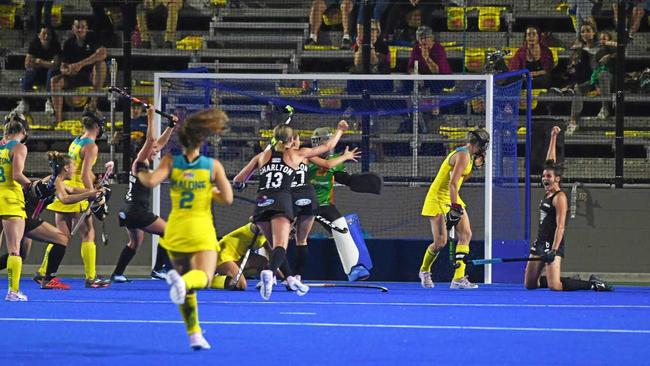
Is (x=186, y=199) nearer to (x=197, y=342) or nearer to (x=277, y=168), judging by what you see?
(x=197, y=342)

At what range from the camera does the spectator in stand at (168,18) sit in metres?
18.9

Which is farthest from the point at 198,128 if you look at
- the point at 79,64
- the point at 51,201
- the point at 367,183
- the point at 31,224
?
the point at 79,64

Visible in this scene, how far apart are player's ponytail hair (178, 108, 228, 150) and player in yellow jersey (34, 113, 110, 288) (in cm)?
493

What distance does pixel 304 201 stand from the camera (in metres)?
12.7

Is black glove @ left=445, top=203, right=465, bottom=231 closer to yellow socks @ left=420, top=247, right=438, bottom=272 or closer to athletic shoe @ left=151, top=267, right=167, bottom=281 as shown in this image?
yellow socks @ left=420, top=247, right=438, bottom=272

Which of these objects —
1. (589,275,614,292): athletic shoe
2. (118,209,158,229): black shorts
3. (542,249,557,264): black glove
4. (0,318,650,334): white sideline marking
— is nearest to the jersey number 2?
(0,318,650,334): white sideline marking

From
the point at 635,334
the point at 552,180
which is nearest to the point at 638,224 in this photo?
the point at 552,180

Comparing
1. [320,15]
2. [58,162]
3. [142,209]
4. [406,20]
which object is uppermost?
[320,15]

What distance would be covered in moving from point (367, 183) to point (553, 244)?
229 cm

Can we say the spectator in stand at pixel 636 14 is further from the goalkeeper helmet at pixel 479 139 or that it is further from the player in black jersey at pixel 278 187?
the player in black jersey at pixel 278 187

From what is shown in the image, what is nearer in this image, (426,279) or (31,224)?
(31,224)

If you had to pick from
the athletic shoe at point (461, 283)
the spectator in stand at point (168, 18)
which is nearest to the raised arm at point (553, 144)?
the athletic shoe at point (461, 283)

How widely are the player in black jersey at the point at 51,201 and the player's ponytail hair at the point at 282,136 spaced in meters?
2.00

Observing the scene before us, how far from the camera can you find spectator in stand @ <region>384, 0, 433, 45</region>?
18.0 metres
